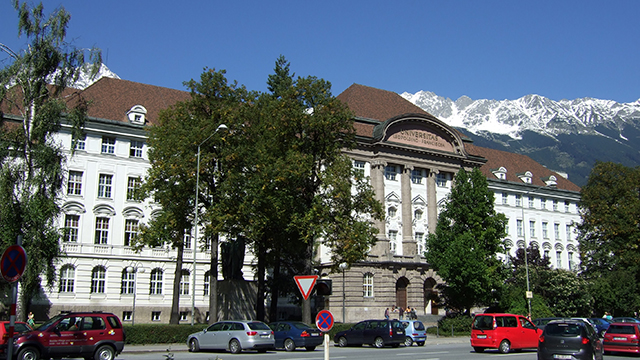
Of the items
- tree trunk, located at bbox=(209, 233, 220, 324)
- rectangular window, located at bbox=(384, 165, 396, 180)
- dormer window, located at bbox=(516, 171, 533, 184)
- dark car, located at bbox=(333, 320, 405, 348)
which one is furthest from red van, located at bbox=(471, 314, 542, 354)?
dormer window, located at bbox=(516, 171, 533, 184)

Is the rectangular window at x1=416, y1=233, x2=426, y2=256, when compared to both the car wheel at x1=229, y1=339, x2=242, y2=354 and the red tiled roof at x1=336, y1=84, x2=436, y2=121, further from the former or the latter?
the car wheel at x1=229, y1=339, x2=242, y2=354

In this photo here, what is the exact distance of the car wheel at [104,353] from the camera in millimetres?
21203

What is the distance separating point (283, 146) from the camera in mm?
37969

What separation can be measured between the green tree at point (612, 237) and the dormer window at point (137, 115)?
4503cm

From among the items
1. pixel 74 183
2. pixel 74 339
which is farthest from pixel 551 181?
pixel 74 339

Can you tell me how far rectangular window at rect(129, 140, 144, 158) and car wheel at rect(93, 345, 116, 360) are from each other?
3294cm

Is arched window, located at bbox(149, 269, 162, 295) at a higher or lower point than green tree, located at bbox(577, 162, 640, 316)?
lower

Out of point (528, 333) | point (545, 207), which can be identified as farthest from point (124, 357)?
point (545, 207)

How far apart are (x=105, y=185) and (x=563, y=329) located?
133 ft

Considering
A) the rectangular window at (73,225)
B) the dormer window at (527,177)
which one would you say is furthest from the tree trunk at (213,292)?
the dormer window at (527,177)

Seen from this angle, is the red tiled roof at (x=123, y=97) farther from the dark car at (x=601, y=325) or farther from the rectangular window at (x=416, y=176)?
the dark car at (x=601, y=325)

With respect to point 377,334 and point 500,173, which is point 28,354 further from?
point 500,173

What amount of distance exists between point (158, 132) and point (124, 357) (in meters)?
15.7

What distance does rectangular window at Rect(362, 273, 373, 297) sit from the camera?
182 feet
